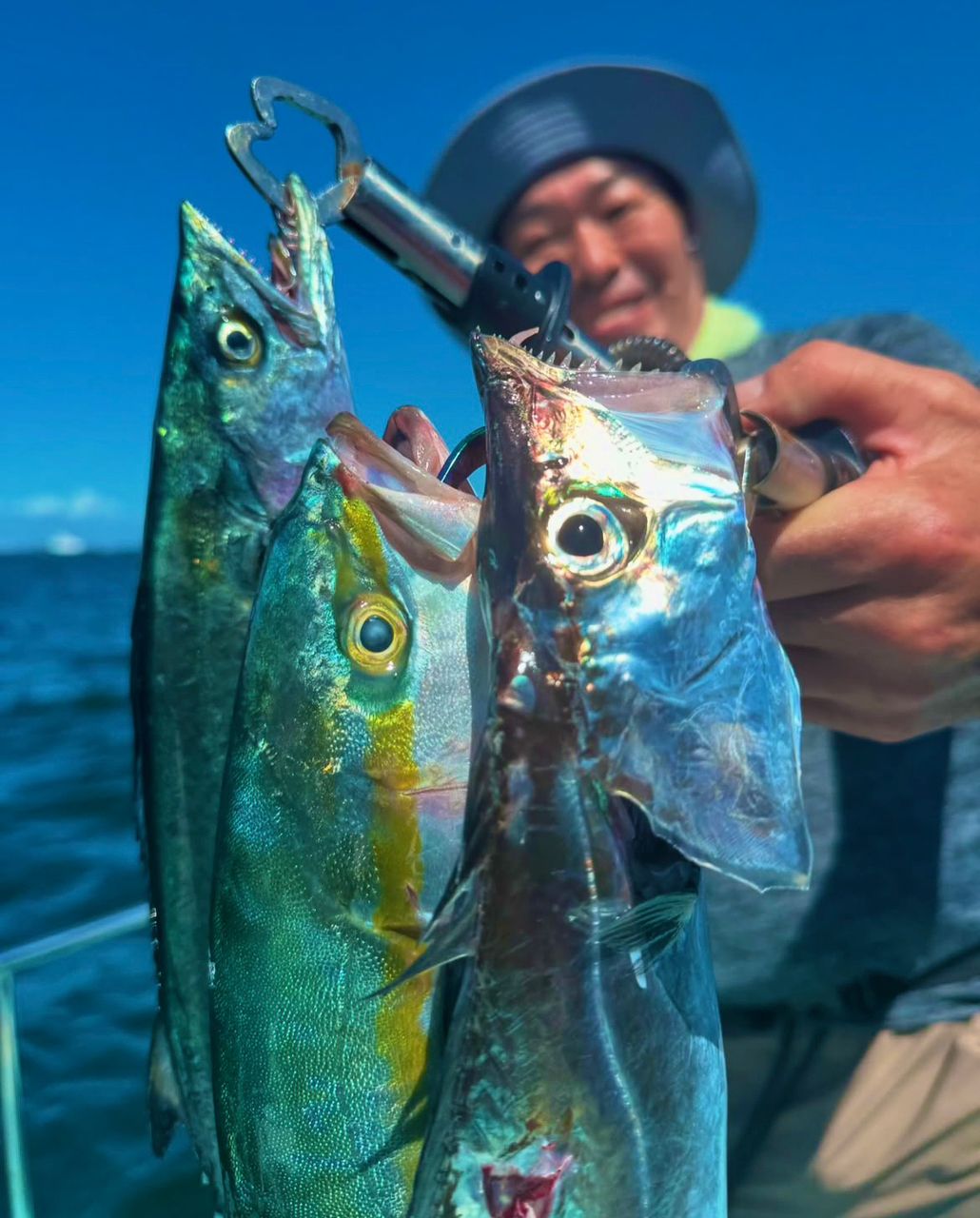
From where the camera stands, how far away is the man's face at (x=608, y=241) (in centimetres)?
260

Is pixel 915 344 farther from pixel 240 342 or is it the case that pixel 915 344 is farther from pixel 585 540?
pixel 585 540

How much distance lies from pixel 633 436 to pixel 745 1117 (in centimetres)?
186

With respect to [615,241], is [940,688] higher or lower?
lower

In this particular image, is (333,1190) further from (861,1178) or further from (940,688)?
(861,1178)

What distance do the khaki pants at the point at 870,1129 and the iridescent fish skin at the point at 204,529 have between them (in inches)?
53.1

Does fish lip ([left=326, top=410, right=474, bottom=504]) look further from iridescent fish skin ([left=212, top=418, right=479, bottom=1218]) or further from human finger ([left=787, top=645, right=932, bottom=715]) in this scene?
human finger ([left=787, top=645, right=932, bottom=715])

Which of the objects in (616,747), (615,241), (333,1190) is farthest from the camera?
(615,241)

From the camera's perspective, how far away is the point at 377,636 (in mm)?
964

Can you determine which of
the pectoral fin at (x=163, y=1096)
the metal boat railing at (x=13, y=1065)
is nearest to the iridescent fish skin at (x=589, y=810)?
the pectoral fin at (x=163, y=1096)

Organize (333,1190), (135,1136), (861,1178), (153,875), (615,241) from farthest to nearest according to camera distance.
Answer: (135,1136) → (615,241) → (861,1178) → (153,875) → (333,1190)

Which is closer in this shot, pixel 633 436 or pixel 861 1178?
pixel 633 436

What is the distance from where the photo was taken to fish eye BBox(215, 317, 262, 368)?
1529 mm

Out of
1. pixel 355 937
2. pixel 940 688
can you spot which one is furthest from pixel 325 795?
pixel 940 688

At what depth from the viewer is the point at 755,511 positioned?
1.14 meters
